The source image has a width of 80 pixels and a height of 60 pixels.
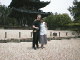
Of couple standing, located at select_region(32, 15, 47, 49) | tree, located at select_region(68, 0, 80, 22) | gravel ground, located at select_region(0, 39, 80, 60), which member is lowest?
gravel ground, located at select_region(0, 39, 80, 60)

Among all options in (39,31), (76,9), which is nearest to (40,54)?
(39,31)

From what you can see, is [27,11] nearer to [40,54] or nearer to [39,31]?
[39,31]

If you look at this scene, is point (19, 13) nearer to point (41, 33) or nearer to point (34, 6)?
point (34, 6)

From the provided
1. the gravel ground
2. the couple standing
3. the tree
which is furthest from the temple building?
the gravel ground

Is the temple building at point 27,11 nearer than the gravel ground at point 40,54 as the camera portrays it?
No

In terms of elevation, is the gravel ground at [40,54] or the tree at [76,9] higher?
the tree at [76,9]

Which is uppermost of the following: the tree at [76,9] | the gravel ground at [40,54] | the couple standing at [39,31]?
the tree at [76,9]

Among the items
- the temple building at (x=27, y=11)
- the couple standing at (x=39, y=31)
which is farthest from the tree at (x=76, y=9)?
the couple standing at (x=39, y=31)

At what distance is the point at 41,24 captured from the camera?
460 inches

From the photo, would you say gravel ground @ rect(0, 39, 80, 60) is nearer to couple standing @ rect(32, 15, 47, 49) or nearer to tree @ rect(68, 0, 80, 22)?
couple standing @ rect(32, 15, 47, 49)

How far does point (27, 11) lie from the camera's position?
4634cm

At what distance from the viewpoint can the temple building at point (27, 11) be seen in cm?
4638

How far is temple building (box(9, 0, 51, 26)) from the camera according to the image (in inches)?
1826

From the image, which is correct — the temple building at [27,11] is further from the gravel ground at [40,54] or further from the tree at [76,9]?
the gravel ground at [40,54]
